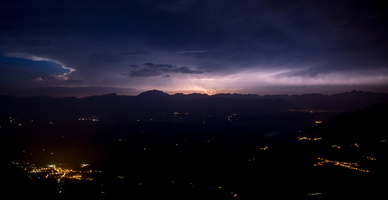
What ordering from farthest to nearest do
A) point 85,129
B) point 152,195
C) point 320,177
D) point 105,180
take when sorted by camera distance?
point 85,129 < point 105,180 < point 320,177 < point 152,195

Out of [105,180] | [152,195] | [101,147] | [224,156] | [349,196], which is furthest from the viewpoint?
[101,147]

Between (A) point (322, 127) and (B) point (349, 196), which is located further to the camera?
(A) point (322, 127)

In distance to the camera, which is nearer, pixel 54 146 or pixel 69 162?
pixel 69 162

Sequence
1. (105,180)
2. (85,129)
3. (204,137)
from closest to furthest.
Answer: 1. (105,180)
2. (204,137)
3. (85,129)

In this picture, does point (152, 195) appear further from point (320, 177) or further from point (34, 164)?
point (34, 164)

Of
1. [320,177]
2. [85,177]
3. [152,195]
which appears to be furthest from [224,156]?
[85,177]

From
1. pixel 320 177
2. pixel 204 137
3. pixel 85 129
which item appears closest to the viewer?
pixel 320 177

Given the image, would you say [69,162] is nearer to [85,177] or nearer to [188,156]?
[85,177]

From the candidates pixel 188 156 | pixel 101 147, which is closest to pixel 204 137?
pixel 188 156
